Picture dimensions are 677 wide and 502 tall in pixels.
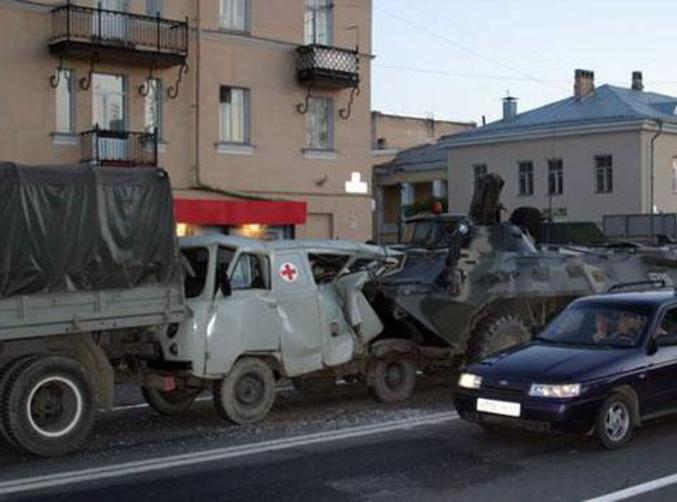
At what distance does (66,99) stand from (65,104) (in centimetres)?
12

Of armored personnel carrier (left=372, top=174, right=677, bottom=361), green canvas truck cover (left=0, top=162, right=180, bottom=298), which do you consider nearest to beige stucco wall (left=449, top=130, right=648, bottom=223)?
armored personnel carrier (left=372, top=174, right=677, bottom=361)

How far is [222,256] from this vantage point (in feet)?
39.0

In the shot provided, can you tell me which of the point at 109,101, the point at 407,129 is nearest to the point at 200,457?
the point at 109,101

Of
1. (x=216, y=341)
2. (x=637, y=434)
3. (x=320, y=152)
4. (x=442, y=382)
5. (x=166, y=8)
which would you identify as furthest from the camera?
(x=320, y=152)

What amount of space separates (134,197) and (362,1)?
21.5m

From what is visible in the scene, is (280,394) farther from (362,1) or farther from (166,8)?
(362,1)

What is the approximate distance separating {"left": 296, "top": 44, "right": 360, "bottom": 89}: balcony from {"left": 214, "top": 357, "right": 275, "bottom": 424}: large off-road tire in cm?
1823

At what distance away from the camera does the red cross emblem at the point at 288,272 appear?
12109 mm

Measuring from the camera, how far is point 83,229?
10.6 m

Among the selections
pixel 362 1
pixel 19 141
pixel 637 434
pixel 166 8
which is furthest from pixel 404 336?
pixel 362 1

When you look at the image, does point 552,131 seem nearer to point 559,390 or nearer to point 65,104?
point 65,104

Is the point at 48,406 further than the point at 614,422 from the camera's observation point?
Yes

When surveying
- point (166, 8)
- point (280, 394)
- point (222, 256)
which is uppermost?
point (166, 8)

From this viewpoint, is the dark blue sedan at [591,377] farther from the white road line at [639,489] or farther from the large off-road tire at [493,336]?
the large off-road tire at [493,336]
